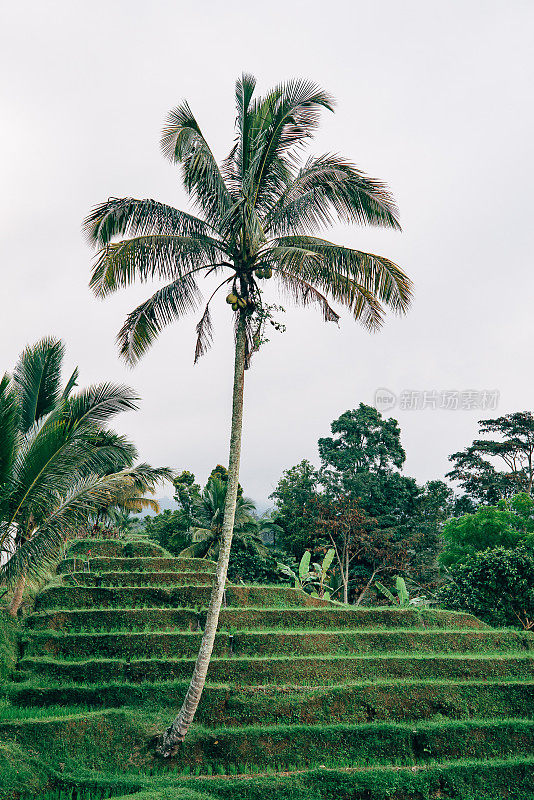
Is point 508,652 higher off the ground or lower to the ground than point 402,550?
lower

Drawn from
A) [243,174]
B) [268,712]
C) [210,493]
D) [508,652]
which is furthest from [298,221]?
[210,493]

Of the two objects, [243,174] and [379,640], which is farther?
[379,640]

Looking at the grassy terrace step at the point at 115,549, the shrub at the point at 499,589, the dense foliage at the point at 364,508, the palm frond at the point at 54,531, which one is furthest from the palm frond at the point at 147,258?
the dense foliage at the point at 364,508

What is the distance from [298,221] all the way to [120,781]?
28.3ft

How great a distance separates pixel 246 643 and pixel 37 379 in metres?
6.66

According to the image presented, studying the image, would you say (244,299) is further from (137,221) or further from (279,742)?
(279,742)

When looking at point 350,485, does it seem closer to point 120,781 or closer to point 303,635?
point 303,635

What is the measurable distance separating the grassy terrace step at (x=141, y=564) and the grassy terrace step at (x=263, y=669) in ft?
11.8

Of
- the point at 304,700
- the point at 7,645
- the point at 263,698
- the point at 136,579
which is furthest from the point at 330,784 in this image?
the point at 136,579

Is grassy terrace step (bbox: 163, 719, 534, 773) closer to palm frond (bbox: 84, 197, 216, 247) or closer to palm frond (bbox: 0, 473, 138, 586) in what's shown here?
palm frond (bbox: 0, 473, 138, 586)

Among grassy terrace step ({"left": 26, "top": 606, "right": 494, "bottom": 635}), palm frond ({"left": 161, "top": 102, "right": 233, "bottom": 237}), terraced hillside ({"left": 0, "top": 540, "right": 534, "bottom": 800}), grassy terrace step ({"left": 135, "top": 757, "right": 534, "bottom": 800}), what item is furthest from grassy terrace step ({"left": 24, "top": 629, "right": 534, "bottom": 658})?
palm frond ({"left": 161, "top": 102, "right": 233, "bottom": 237})

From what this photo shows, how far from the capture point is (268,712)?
34.7 ft

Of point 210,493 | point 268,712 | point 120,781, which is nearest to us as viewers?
point 120,781

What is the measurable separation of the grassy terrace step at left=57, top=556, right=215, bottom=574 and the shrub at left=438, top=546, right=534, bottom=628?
6.91 metres
